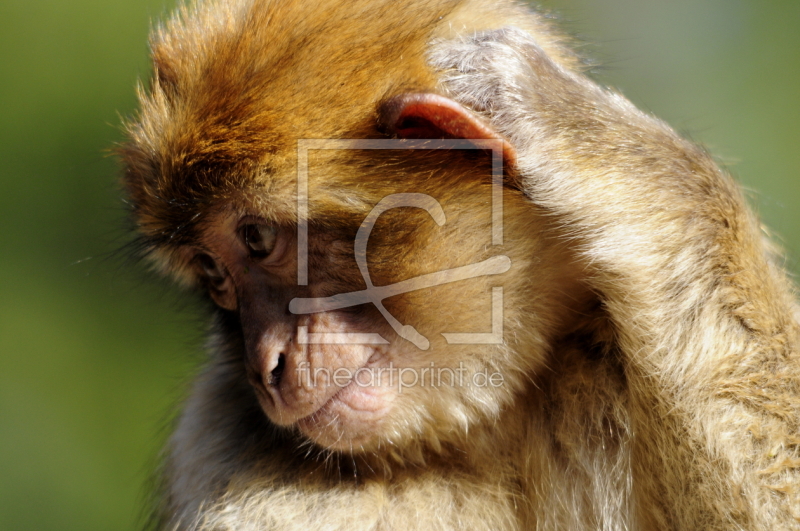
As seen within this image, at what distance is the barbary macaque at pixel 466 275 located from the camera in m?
1.84

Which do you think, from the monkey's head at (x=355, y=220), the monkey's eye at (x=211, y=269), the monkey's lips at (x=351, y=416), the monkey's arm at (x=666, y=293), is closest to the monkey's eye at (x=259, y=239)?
the monkey's head at (x=355, y=220)

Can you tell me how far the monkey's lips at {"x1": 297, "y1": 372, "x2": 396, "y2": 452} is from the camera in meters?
2.06

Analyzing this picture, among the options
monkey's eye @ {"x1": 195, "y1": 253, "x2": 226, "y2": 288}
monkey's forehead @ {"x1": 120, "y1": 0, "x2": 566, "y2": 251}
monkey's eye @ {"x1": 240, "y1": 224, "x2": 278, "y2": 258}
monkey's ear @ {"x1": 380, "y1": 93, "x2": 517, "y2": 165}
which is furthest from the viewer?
monkey's eye @ {"x1": 195, "y1": 253, "x2": 226, "y2": 288}

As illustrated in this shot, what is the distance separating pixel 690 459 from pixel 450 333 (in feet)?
2.20

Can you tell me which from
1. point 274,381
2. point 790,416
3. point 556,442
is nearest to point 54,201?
point 274,381

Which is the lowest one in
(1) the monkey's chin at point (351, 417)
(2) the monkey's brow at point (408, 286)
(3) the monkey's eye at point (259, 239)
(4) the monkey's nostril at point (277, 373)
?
(1) the monkey's chin at point (351, 417)

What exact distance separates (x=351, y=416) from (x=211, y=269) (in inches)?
30.8

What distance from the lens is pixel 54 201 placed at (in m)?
6.75

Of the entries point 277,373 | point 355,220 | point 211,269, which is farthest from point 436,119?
point 211,269

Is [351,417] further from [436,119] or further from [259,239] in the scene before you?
[436,119]

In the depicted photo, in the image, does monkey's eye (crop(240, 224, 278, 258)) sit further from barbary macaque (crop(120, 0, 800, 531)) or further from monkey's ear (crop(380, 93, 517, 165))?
monkey's ear (crop(380, 93, 517, 165))

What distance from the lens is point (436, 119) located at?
5.82ft

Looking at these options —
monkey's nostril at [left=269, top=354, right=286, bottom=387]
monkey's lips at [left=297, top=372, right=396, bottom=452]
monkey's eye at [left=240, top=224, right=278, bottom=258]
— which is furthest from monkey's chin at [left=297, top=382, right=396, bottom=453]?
monkey's eye at [left=240, top=224, right=278, bottom=258]

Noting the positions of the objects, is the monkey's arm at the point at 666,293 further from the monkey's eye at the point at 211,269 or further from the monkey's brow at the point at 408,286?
the monkey's eye at the point at 211,269
